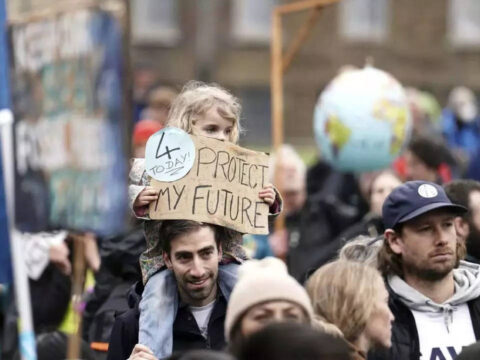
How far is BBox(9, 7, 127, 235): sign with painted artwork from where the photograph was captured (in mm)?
5773

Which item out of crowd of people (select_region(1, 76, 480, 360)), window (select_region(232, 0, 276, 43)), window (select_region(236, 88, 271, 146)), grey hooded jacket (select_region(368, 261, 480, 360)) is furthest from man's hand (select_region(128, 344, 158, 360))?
window (select_region(232, 0, 276, 43))

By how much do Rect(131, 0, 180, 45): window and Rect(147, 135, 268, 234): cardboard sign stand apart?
2701cm

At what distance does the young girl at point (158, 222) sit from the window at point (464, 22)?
29651 mm

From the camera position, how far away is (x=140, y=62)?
31.8 meters

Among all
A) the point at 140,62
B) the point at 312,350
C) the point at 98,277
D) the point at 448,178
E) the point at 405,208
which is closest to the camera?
the point at 312,350

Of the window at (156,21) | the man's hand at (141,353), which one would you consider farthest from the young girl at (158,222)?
the window at (156,21)

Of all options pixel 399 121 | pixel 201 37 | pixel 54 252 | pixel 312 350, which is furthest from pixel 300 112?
pixel 312 350

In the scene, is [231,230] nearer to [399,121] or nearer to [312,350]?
[312,350]

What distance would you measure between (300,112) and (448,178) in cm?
2254

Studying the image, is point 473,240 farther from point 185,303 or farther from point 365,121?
point 365,121

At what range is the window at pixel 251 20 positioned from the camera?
34125mm

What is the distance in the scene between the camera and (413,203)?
699 centimetres

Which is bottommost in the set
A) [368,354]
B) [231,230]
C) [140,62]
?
[368,354]

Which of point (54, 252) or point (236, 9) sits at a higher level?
point (236, 9)
